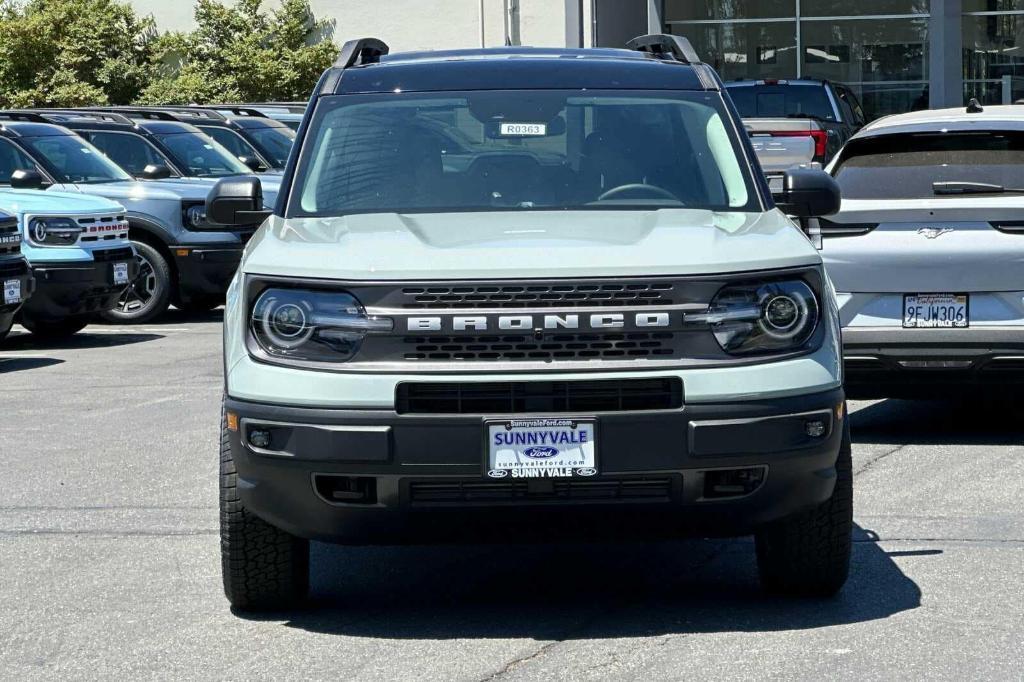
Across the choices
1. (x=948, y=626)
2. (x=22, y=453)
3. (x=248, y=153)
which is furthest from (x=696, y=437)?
(x=248, y=153)

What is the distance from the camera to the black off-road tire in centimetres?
1562

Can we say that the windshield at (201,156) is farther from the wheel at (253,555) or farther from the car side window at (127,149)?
the wheel at (253,555)

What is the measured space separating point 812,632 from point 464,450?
1279 millimetres

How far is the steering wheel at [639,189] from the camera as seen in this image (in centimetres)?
639

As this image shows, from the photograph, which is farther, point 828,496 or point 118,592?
point 118,592

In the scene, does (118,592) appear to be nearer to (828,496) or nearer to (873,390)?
(828,496)

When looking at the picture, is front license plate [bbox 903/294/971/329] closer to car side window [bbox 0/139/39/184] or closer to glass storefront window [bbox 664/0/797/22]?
car side window [bbox 0/139/39/184]

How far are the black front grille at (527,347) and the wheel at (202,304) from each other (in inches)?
495

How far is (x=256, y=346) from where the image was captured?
5.40m

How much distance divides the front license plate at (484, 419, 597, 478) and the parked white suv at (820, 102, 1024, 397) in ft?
12.8

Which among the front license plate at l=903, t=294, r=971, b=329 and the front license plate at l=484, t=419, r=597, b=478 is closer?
the front license plate at l=484, t=419, r=597, b=478

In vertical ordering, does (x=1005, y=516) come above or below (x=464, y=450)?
below

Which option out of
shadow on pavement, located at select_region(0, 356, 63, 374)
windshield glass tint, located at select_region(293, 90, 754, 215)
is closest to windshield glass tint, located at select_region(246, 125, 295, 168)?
shadow on pavement, located at select_region(0, 356, 63, 374)

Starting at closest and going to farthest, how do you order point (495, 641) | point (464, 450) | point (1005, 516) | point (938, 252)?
point (464, 450) < point (495, 641) < point (1005, 516) < point (938, 252)
